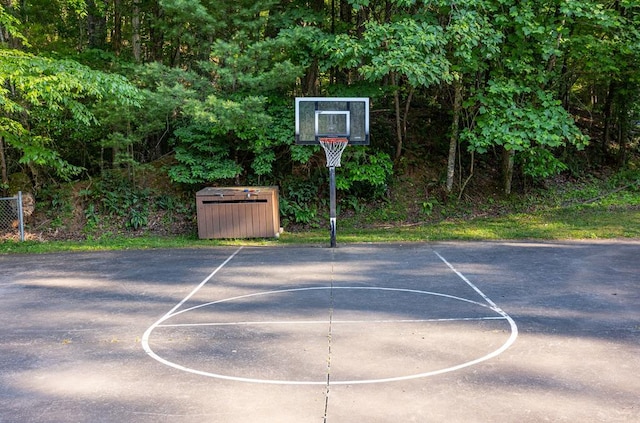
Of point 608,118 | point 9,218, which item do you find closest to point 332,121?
point 9,218

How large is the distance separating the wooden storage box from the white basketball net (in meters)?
1.52

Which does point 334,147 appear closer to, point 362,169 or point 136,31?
point 362,169

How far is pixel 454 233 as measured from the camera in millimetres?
10141

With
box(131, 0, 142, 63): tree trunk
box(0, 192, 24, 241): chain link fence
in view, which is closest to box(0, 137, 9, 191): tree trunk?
box(0, 192, 24, 241): chain link fence

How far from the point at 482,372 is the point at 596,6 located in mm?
9519

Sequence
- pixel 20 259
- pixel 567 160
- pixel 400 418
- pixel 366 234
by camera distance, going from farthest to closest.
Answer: pixel 567 160
pixel 366 234
pixel 20 259
pixel 400 418

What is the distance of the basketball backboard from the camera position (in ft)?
31.4

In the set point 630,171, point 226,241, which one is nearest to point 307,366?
point 226,241

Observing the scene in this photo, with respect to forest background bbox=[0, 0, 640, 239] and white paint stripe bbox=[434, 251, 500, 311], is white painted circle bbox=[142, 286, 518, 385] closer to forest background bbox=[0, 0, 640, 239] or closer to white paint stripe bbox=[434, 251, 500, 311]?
white paint stripe bbox=[434, 251, 500, 311]

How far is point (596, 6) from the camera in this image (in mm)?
9914

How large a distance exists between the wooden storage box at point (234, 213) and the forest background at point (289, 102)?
1.54 metres

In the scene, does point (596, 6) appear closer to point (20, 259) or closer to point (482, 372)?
point (482, 372)

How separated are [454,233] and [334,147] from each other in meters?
3.11

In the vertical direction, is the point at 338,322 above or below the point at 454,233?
below
